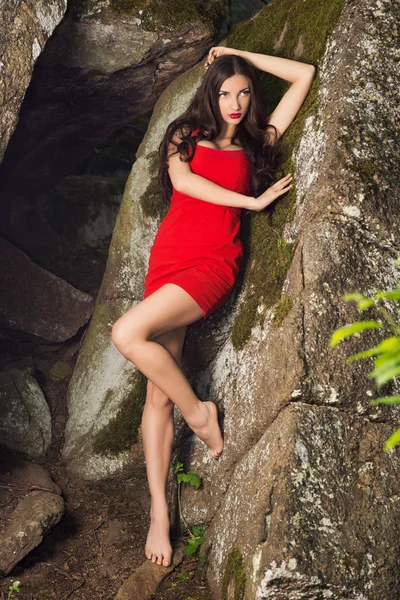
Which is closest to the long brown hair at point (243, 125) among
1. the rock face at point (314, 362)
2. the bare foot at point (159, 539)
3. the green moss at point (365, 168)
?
the rock face at point (314, 362)

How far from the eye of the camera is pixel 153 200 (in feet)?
15.8

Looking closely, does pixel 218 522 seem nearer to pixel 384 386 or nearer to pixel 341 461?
pixel 341 461

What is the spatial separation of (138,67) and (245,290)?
79.3 inches

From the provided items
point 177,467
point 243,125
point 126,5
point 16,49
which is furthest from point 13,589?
point 126,5

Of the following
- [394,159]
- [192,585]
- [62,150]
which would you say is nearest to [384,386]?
[394,159]

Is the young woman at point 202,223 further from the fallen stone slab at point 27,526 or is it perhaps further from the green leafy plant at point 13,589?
the green leafy plant at point 13,589

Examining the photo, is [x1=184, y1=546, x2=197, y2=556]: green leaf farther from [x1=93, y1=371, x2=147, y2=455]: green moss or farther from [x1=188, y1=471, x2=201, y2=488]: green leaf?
[x1=93, y1=371, x2=147, y2=455]: green moss

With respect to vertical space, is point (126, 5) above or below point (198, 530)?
above

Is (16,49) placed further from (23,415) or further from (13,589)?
(13,589)

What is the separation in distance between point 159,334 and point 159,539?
3.77 feet

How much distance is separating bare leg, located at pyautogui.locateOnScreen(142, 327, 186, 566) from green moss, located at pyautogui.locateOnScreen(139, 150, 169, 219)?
40.6 inches

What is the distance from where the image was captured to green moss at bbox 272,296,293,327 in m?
3.44

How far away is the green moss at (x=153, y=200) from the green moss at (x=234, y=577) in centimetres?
226

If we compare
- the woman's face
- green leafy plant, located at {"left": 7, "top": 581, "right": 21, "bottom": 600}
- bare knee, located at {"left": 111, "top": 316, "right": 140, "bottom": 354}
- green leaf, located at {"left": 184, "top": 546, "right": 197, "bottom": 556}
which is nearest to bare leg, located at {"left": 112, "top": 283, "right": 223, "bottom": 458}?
bare knee, located at {"left": 111, "top": 316, "right": 140, "bottom": 354}
